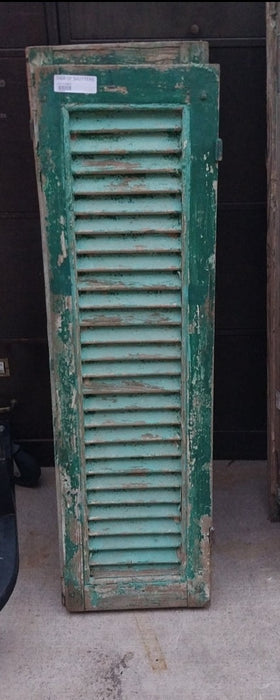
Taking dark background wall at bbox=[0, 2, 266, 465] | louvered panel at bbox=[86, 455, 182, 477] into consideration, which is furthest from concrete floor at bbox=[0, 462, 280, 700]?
dark background wall at bbox=[0, 2, 266, 465]

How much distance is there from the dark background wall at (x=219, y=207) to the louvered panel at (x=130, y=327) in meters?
0.94

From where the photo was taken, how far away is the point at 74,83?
6.01 feet

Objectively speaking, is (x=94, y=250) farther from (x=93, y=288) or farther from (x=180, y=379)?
(x=180, y=379)

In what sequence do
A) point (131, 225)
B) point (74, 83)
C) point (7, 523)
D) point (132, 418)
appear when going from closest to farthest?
point (74, 83), point (131, 225), point (132, 418), point (7, 523)

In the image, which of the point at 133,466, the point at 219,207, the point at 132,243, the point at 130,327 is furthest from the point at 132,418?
the point at 219,207

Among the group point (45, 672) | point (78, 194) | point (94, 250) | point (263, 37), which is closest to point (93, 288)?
point (94, 250)

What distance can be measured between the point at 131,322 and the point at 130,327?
2 cm

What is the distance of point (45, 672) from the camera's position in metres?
2.07

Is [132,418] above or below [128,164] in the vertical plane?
below

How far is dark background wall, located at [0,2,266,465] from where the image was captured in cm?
263

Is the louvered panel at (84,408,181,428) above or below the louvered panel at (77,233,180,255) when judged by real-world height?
below

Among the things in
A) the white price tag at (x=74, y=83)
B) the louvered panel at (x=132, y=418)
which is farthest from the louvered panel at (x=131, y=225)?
the louvered panel at (x=132, y=418)

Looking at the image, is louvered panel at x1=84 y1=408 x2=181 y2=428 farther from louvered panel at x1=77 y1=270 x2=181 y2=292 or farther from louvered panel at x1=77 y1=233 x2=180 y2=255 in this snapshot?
louvered panel at x1=77 y1=233 x2=180 y2=255

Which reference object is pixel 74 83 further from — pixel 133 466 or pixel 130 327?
pixel 133 466
